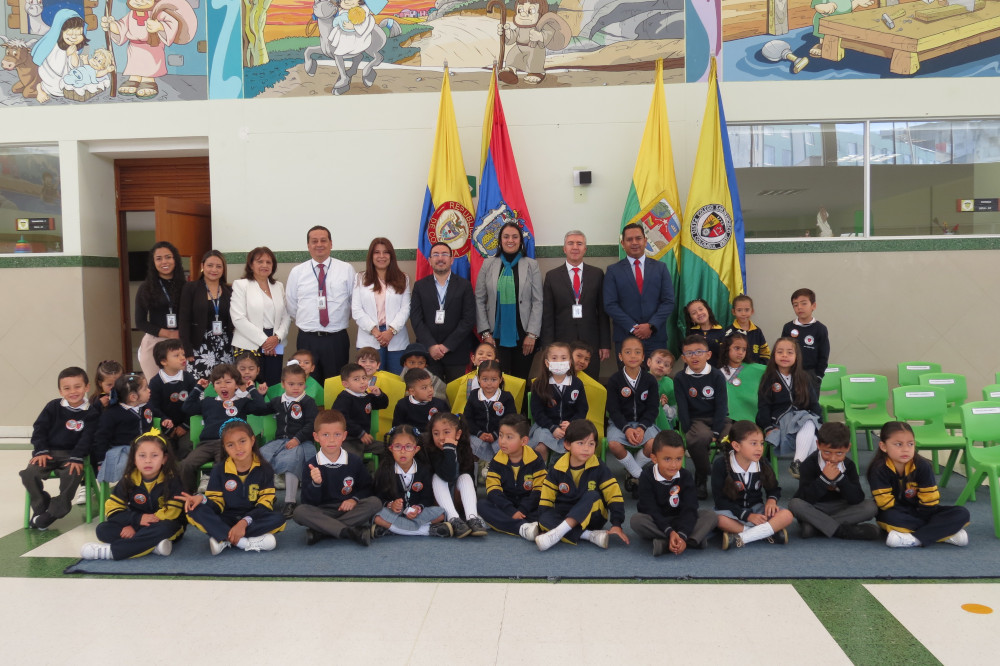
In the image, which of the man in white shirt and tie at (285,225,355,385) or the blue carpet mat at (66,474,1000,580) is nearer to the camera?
the blue carpet mat at (66,474,1000,580)

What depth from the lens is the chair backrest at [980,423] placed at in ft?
13.4

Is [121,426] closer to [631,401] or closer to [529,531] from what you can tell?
[529,531]

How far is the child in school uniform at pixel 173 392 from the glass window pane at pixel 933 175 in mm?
5068

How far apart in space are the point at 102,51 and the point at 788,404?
5.81 m

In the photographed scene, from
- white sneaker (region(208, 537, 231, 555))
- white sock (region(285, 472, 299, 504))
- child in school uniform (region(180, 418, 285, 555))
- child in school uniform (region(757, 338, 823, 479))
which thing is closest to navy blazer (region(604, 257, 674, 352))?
child in school uniform (region(757, 338, 823, 479))

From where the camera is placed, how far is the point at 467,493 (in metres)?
4.11

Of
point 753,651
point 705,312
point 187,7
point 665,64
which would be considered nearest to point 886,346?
point 705,312

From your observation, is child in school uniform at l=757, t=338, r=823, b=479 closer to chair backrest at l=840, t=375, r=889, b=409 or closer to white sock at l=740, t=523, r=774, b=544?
chair backrest at l=840, t=375, r=889, b=409

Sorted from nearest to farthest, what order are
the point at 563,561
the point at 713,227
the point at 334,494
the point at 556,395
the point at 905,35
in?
the point at 563,561 < the point at 334,494 < the point at 556,395 < the point at 713,227 < the point at 905,35

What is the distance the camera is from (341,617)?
295cm

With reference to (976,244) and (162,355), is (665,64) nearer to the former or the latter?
(976,244)

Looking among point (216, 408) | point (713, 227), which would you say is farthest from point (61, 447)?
point (713, 227)

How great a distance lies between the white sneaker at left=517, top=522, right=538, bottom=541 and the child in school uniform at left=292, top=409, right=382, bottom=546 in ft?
2.32

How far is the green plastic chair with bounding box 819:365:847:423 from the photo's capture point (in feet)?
17.4
